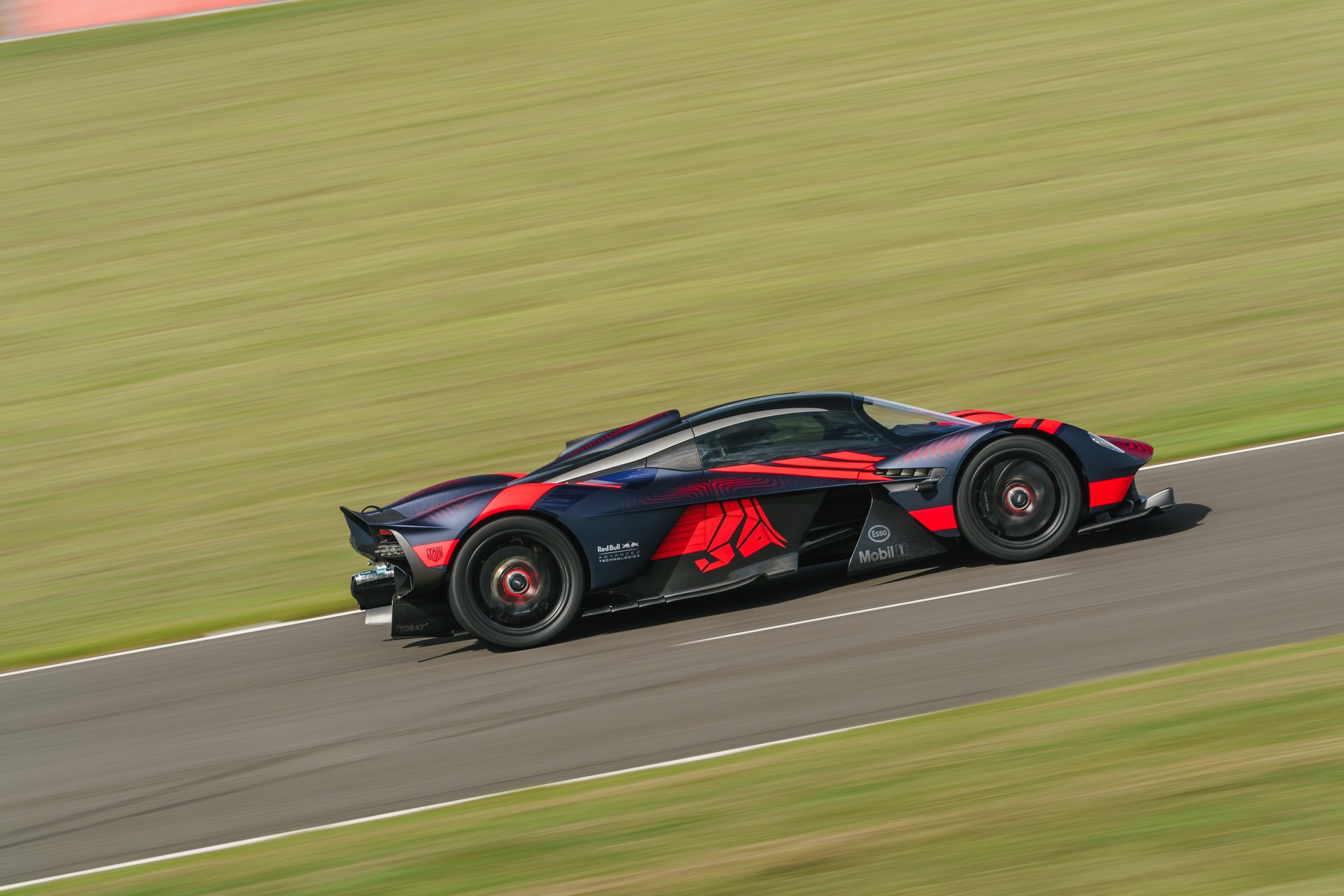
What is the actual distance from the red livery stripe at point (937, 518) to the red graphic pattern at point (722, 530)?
930 mm

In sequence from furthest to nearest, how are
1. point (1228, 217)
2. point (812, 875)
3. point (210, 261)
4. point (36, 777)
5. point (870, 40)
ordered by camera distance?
point (870, 40) → point (210, 261) → point (1228, 217) → point (36, 777) → point (812, 875)

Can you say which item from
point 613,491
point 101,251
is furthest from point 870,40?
point 613,491

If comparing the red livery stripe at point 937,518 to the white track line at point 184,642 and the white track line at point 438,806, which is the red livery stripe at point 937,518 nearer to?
the white track line at point 438,806

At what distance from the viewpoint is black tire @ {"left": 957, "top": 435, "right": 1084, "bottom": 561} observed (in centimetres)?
790

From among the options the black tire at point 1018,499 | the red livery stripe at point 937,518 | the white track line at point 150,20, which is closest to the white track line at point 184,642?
the red livery stripe at point 937,518

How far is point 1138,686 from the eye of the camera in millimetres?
5809

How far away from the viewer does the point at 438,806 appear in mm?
5809

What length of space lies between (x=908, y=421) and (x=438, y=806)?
4.18m

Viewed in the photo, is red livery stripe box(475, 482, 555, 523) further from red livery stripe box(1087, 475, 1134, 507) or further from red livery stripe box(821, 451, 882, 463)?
red livery stripe box(1087, 475, 1134, 507)

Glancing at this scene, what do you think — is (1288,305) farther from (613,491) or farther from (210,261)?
(210,261)

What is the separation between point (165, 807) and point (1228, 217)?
1397cm

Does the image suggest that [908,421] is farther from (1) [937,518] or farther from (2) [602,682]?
(2) [602,682]

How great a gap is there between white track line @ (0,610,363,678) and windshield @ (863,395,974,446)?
413cm

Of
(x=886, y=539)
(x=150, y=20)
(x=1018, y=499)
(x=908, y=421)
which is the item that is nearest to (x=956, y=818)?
(x=886, y=539)
